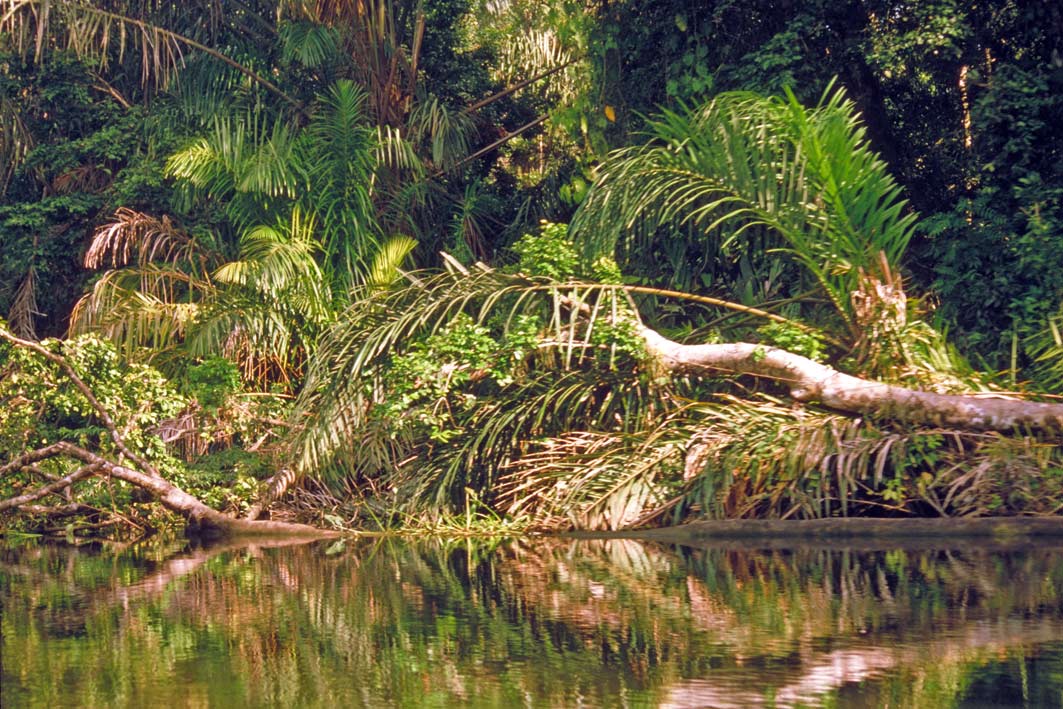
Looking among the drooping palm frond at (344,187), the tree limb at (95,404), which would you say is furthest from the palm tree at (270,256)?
the tree limb at (95,404)

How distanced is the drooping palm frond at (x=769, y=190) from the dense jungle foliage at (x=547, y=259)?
0.04 m

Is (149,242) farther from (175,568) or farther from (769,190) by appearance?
(769,190)

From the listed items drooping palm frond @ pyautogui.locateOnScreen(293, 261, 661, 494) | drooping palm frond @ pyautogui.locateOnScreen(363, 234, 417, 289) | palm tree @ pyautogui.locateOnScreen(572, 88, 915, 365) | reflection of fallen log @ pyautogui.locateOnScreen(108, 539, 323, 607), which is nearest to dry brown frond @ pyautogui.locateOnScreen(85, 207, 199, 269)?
drooping palm frond @ pyautogui.locateOnScreen(363, 234, 417, 289)

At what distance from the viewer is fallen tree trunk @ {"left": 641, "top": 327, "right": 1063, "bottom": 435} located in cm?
864

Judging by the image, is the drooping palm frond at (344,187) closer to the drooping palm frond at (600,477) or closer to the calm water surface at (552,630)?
the drooping palm frond at (600,477)

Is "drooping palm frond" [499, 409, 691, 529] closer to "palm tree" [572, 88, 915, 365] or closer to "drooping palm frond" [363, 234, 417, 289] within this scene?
"palm tree" [572, 88, 915, 365]

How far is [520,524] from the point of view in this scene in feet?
32.3

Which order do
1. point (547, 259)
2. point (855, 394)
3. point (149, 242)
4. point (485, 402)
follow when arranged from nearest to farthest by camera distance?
1. point (855, 394)
2. point (547, 259)
3. point (485, 402)
4. point (149, 242)

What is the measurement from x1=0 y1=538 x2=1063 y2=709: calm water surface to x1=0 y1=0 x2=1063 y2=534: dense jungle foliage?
1702 mm

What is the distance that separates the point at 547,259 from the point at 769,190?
1819 mm

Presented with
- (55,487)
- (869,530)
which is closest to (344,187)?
(55,487)

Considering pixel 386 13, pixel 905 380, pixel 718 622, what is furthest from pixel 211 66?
pixel 718 622

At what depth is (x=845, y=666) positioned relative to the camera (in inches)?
172

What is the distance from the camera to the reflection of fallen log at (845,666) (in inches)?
155
